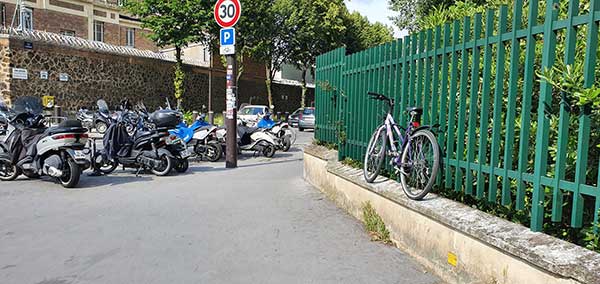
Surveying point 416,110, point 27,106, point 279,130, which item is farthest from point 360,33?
point 416,110

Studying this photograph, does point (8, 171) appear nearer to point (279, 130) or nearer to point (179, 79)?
point (279, 130)

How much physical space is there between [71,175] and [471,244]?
20.5 ft

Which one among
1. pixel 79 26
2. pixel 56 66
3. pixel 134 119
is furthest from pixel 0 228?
pixel 79 26

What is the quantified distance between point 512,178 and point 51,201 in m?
5.96

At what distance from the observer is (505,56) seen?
3.75m

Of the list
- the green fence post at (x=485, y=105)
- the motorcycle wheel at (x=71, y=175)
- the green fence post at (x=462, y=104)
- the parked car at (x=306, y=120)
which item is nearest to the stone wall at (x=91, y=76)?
the parked car at (x=306, y=120)

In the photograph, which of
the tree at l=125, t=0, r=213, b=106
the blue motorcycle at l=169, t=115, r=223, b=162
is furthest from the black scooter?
the tree at l=125, t=0, r=213, b=106

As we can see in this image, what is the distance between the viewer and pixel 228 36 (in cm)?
966

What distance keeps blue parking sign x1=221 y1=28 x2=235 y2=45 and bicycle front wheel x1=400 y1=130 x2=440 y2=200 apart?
6.06m

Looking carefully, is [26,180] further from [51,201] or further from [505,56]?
[505,56]

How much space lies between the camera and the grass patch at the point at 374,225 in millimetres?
4629

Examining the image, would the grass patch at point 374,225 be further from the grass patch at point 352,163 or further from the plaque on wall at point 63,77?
the plaque on wall at point 63,77

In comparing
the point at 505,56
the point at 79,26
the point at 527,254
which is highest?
the point at 79,26

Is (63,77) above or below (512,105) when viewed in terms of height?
above
